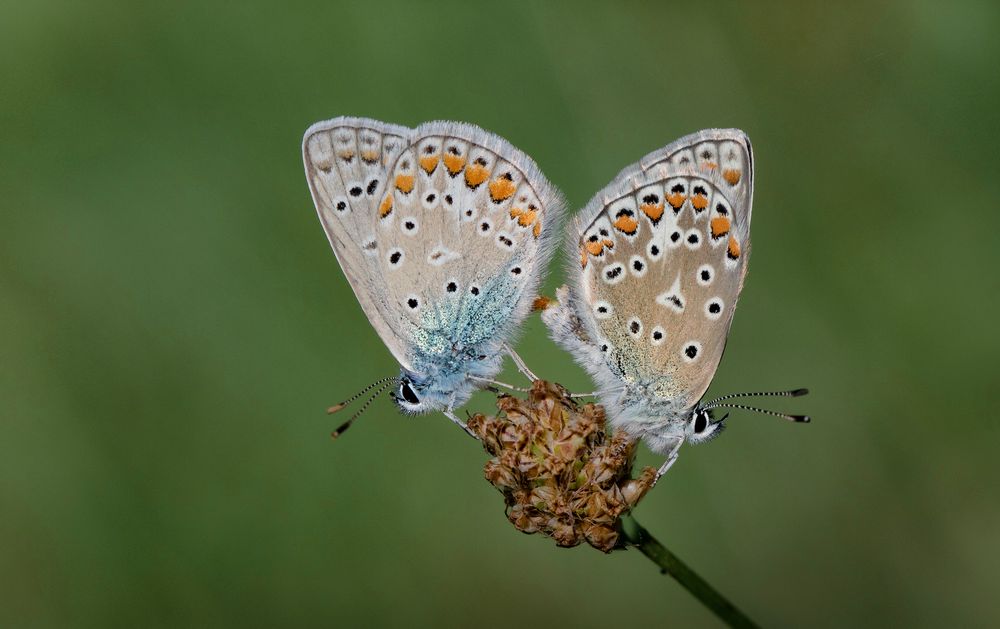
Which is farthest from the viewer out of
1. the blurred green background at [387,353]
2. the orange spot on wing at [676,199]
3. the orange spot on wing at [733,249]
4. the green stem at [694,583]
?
the blurred green background at [387,353]

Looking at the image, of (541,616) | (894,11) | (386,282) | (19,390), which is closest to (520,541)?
(541,616)

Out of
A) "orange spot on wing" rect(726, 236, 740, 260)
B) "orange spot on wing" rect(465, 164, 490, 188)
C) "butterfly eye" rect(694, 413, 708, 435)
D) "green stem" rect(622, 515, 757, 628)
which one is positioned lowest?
"green stem" rect(622, 515, 757, 628)

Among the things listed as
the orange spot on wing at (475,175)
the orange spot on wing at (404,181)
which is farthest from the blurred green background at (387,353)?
the orange spot on wing at (404,181)

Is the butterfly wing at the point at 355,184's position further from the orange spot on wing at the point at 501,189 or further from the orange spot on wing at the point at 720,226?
the orange spot on wing at the point at 720,226

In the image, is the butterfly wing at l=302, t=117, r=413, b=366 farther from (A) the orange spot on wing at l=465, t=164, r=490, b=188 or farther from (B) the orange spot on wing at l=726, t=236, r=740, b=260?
(B) the orange spot on wing at l=726, t=236, r=740, b=260

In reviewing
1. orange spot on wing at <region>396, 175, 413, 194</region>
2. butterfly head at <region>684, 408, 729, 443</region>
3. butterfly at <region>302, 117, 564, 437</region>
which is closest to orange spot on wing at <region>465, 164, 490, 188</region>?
butterfly at <region>302, 117, 564, 437</region>

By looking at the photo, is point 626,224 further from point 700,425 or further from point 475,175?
point 700,425

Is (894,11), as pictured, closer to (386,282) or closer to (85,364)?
(386,282)
